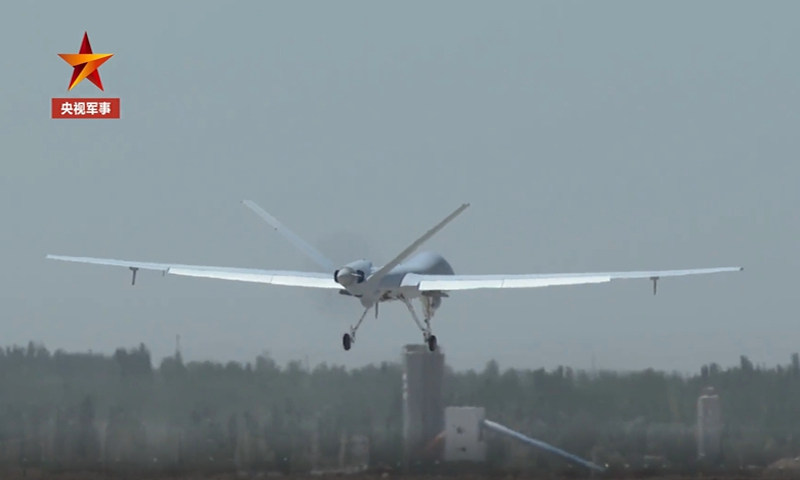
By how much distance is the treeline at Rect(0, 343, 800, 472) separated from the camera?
280ft

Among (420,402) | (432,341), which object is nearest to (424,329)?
(432,341)

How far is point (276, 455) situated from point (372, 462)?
5.71 m

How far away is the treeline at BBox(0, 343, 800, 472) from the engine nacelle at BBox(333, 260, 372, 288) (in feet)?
87.2

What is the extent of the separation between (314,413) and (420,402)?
7.24 metres

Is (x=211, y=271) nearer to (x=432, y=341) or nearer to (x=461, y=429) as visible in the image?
(x=432, y=341)

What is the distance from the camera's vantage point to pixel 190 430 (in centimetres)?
8706

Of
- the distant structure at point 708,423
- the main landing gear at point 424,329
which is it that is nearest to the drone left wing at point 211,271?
the main landing gear at point 424,329

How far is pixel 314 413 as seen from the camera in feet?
295

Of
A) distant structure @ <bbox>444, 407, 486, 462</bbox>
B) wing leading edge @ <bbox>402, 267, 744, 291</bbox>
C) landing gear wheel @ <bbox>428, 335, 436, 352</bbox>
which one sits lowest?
distant structure @ <bbox>444, 407, 486, 462</bbox>

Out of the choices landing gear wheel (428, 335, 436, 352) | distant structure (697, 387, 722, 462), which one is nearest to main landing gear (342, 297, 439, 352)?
landing gear wheel (428, 335, 436, 352)

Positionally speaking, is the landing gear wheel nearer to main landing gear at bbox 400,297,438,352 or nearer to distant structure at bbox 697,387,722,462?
main landing gear at bbox 400,297,438,352

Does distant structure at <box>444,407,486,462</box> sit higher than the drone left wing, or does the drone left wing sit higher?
the drone left wing

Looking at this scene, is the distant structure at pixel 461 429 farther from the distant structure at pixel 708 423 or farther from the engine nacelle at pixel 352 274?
the engine nacelle at pixel 352 274

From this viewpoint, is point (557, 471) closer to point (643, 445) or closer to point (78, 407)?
point (643, 445)
